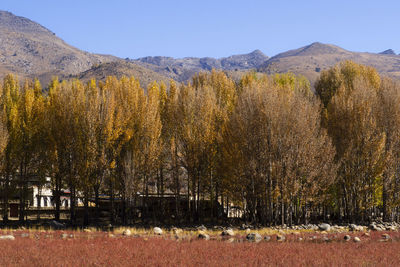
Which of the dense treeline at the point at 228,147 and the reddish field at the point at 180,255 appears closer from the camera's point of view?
the reddish field at the point at 180,255

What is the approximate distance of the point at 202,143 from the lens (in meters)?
33.5

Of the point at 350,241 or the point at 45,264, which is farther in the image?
the point at 350,241

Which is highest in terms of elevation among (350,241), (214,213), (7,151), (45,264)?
(7,151)

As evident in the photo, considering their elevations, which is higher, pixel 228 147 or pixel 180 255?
pixel 228 147

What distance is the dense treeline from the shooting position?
29.2 metres

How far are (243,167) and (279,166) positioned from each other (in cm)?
272

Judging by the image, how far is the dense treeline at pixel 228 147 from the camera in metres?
A: 29.2

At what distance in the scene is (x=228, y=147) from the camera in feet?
102

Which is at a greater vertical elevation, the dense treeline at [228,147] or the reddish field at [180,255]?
the dense treeline at [228,147]

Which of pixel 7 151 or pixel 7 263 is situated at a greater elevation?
pixel 7 151

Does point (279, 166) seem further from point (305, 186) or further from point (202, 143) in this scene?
point (202, 143)

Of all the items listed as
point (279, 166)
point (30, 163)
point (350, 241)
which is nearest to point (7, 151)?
point (30, 163)

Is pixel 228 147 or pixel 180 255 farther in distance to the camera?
pixel 228 147

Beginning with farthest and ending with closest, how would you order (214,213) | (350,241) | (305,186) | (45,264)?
(214,213), (305,186), (350,241), (45,264)
